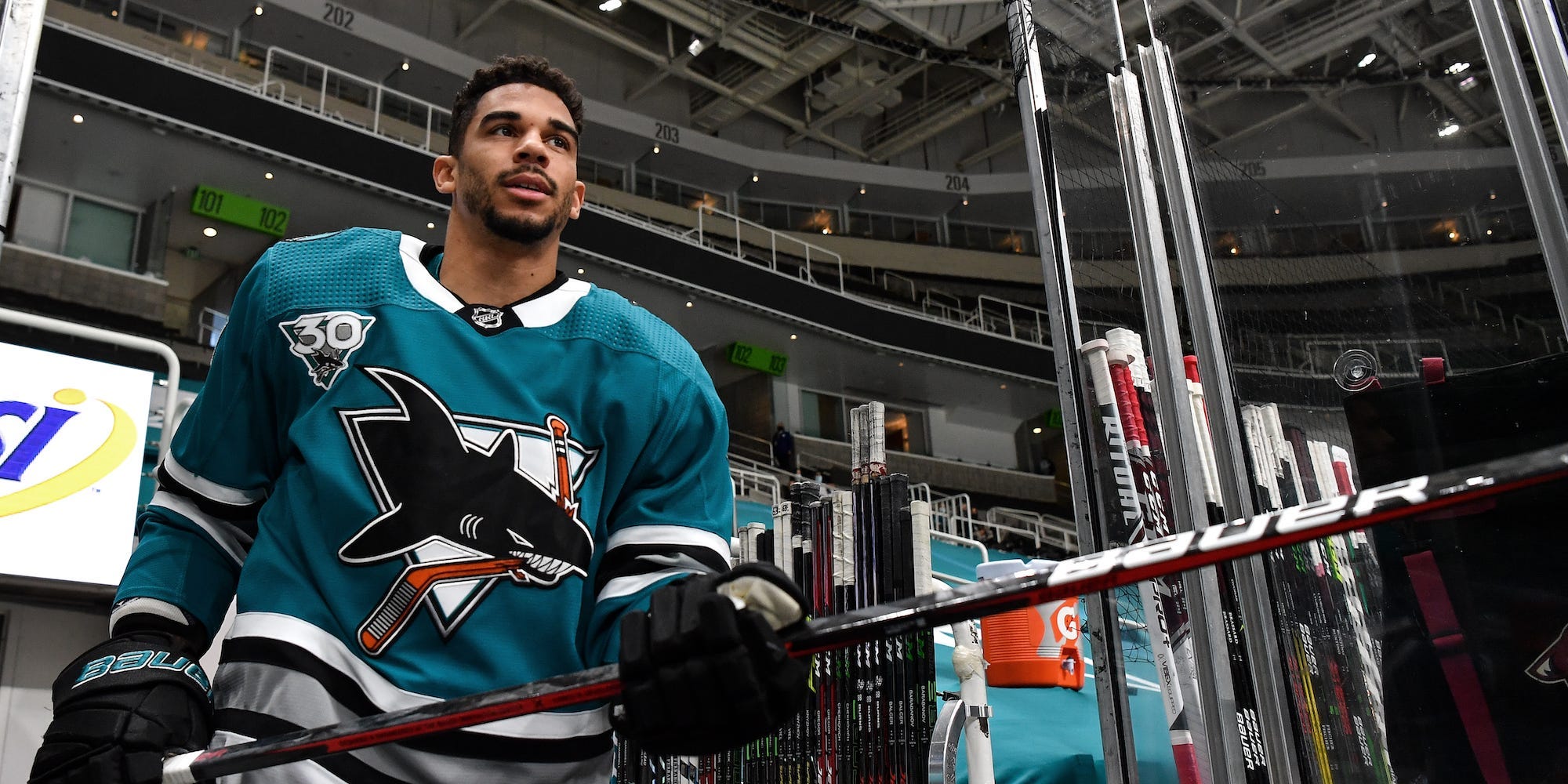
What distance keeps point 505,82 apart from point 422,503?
2.05 feet

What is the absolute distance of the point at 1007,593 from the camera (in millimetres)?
887

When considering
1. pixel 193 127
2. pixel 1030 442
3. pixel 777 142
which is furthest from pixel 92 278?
pixel 1030 442

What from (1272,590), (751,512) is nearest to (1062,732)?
(1272,590)

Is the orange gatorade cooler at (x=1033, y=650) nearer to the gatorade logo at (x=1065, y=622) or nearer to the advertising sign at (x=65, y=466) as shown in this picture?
the gatorade logo at (x=1065, y=622)

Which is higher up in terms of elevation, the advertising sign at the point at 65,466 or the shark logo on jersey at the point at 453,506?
the advertising sign at the point at 65,466

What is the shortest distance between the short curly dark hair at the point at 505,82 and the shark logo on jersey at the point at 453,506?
0.42m

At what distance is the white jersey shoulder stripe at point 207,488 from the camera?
→ 4.34ft

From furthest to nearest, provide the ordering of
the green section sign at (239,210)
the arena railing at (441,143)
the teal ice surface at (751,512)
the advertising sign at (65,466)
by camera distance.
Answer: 1. the green section sign at (239,210)
2. the teal ice surface at (751,512)
3. the advertising sign at (65,466)
4. the arena railing at (441,143)

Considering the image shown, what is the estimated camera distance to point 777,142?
2052 centimetres

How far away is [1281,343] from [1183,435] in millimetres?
→ 180

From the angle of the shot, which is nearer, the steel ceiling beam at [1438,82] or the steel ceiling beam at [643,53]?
the steel ceiling beam at [1438,82]

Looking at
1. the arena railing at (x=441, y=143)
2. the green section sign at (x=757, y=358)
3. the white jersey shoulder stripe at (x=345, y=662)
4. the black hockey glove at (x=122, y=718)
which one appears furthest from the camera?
the green section sign at (x=757, y=358)

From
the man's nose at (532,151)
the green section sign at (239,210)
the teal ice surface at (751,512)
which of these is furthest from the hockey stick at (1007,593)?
the green section sign at (239,210)

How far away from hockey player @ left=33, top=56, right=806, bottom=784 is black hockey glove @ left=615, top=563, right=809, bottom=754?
0.15 feet
